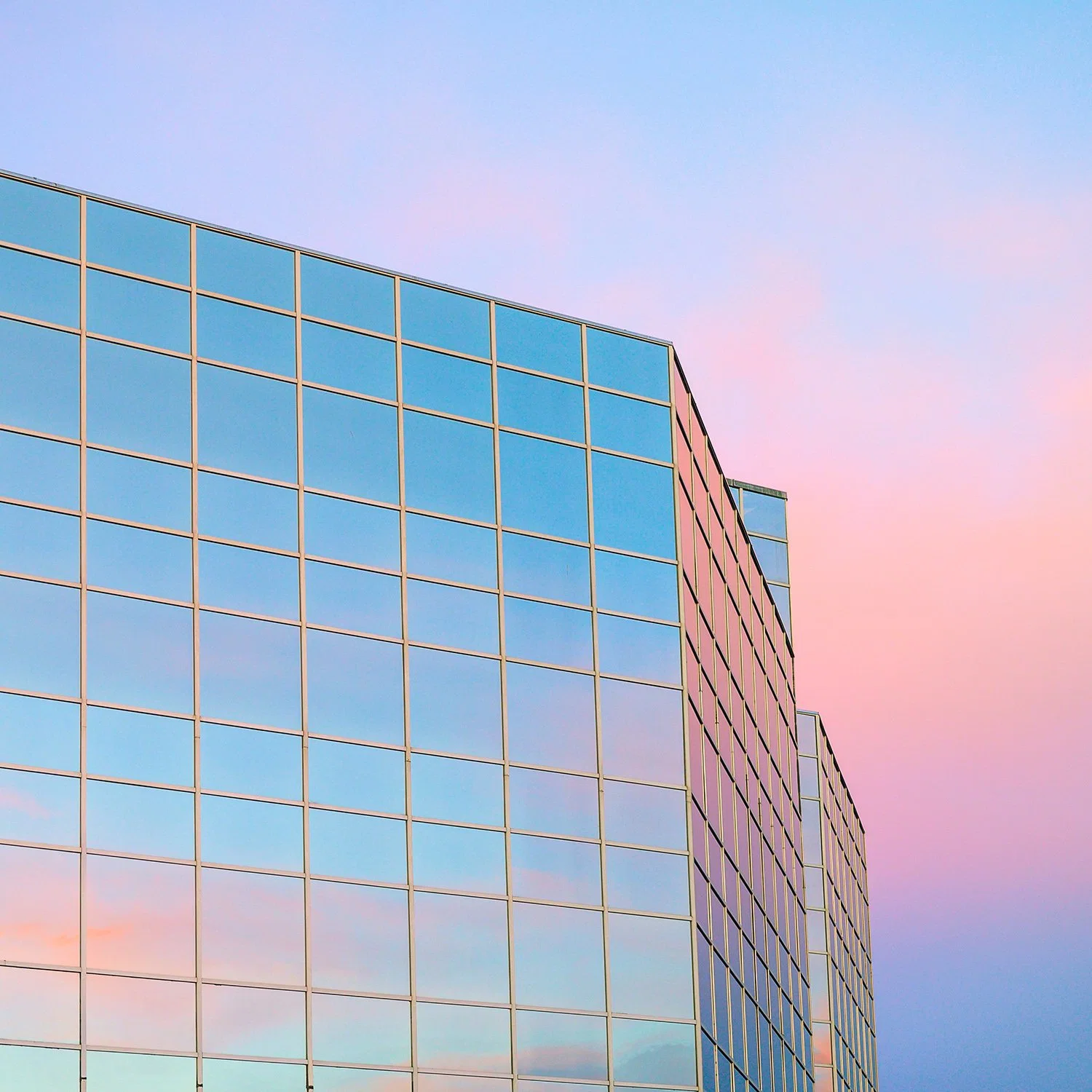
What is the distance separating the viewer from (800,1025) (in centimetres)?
4478

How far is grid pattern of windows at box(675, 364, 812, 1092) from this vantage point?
116 ft

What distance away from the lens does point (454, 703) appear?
105 feet

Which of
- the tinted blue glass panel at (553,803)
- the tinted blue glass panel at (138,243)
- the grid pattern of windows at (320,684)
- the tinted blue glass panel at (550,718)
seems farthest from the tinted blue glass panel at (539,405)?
the tinted blue glass panel at (553,803)

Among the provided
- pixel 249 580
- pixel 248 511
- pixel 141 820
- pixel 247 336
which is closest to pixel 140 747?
pixel 141 820

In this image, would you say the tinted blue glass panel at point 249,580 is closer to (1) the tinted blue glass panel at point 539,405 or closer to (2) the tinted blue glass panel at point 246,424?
(2) the tinted blue glass panel at point 246,424

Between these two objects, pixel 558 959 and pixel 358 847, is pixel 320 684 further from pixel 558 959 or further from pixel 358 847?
pixel 558 959

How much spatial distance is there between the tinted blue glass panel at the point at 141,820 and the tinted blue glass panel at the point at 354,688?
8.65 ft

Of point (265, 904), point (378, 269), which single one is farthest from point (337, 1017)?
point (378, 269)

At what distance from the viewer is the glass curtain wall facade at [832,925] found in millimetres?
56000

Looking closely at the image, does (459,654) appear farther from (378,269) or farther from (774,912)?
(774,912)

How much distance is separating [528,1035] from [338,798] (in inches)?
192

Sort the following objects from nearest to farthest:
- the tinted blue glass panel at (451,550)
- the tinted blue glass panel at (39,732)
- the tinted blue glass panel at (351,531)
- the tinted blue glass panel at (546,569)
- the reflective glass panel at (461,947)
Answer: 1. the tinted blue glass panel at (39,732)
2. the reflective glass panel at (461,947)
3. the tinted blue glass panel at (351,531)
4. the tinted blue glass panel at (451,550)
5. the tinted blue glass panel at (546,569)

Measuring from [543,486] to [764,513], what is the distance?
2755 centimetres

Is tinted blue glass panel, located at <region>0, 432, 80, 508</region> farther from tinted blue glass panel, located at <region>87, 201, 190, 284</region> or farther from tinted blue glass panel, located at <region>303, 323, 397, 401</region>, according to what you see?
tinted blue glass panel, located at <region>303, 323, 397, 401</region>
